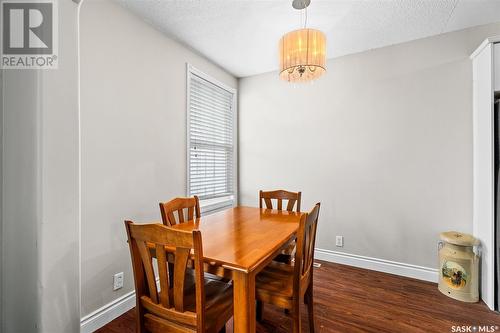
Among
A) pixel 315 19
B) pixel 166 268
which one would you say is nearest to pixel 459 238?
pixel 315 19

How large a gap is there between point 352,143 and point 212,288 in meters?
2.27

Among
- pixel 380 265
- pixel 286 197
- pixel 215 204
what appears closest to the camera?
pixel 286 197

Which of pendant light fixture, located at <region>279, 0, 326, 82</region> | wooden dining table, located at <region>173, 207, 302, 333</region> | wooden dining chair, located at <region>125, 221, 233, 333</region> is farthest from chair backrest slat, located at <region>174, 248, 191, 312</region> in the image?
pendant light fixture, located at <region>279, 0, 326, 82</region>

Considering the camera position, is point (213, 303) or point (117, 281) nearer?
point (213, 303)

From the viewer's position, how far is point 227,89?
336cm

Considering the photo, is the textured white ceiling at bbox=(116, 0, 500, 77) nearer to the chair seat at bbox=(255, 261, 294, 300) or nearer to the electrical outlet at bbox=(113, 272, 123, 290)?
the chair seat at bbox=(255, 261, 294, 300)

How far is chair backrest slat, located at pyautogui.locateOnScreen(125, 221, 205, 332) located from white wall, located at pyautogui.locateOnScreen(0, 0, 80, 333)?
1.45ft

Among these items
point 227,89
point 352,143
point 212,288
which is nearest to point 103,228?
point 212,288

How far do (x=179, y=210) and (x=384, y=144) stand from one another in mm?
2310

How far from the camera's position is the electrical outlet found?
1894 millimetres

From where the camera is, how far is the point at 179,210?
6.34 ft

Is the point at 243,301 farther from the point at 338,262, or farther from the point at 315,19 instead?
the point at 315,19

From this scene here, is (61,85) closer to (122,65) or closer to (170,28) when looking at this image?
(122,65)

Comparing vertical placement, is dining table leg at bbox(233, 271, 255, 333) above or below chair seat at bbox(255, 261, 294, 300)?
above
